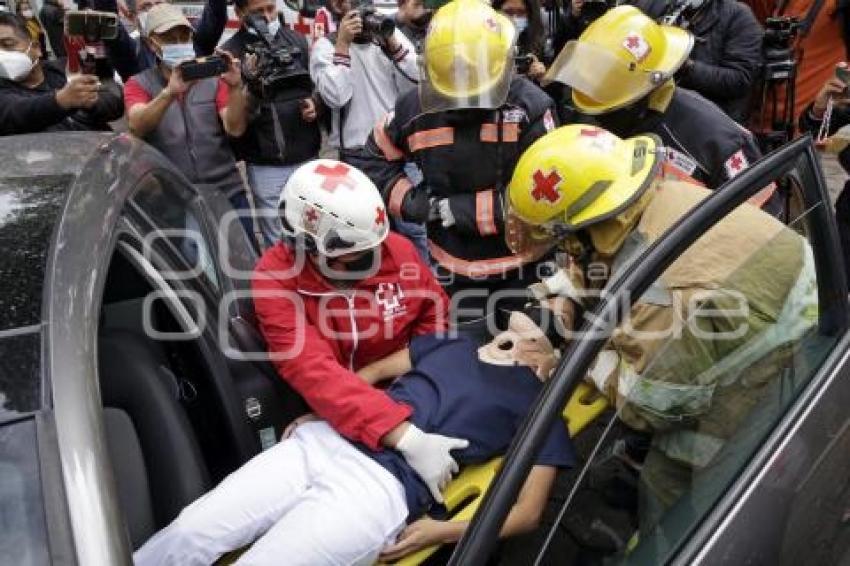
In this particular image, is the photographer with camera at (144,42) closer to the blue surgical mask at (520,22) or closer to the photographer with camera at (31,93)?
the photographer with camera at (31,93)

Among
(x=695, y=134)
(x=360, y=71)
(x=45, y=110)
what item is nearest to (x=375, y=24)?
(x=360, y=71)

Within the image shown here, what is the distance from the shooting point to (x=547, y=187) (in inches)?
74.4

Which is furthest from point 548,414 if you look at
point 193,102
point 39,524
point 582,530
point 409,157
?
point 193,102

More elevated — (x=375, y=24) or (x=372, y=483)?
(x=375, y=24)

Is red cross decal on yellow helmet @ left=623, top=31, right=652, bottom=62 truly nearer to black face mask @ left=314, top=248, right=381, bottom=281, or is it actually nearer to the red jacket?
the red jacket

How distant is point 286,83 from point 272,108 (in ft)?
0.47

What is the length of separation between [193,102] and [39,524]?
2576 mm

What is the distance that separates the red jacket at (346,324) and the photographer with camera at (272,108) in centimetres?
121

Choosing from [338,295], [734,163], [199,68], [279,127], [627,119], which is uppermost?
[199,68]

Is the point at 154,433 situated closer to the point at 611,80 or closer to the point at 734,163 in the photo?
the point at 611,80

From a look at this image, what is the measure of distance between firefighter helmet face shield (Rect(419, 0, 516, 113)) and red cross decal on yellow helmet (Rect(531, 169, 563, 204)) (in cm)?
81

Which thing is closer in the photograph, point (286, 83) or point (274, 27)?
point (286, 83)

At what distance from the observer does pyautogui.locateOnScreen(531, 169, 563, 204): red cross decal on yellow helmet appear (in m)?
1.87

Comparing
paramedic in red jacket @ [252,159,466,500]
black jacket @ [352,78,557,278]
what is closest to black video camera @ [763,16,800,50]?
black jacket @ [352,78,557,278]
